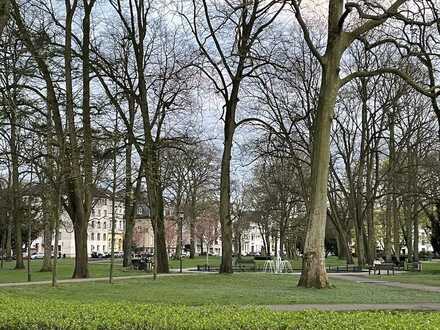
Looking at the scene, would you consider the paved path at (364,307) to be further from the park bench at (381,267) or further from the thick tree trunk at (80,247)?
the park bench at (381,267)

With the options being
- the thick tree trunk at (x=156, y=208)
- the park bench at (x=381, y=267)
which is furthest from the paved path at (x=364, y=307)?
the park bench at (x=381, y=267)

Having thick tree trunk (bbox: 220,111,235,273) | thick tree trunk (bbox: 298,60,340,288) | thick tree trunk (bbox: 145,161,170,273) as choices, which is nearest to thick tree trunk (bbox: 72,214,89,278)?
thick tree trunk (bbox: 145,161,170,273)

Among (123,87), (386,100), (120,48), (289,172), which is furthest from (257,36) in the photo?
(289,172)

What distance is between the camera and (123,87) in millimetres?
32125

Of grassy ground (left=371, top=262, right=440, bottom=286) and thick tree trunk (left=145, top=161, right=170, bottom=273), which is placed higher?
thick tree trunk (left=145, top=161, right=170, bottom=273)

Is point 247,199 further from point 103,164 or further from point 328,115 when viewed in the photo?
point 328,115

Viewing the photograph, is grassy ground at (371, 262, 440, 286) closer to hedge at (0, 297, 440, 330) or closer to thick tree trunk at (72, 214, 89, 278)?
thick tree trunk at (72, 214, 89, 278)

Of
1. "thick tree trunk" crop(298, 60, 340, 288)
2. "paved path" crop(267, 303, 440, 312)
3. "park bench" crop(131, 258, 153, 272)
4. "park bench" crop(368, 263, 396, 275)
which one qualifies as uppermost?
"thick tree trunk" crop(298, 60, 340, 288)

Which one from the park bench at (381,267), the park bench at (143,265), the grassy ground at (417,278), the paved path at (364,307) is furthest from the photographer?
the park bench at (381,267)

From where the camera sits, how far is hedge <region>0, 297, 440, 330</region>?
25.7ft

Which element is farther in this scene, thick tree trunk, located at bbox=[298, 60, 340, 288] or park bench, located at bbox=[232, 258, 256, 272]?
park bench, located at bbox=[232, 258, 256, 272]

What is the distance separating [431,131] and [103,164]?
78.2ft

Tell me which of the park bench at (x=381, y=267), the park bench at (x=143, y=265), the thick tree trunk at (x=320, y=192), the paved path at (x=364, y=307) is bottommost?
the paved path at (x=364, y=307)

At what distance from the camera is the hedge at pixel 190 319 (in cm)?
783
